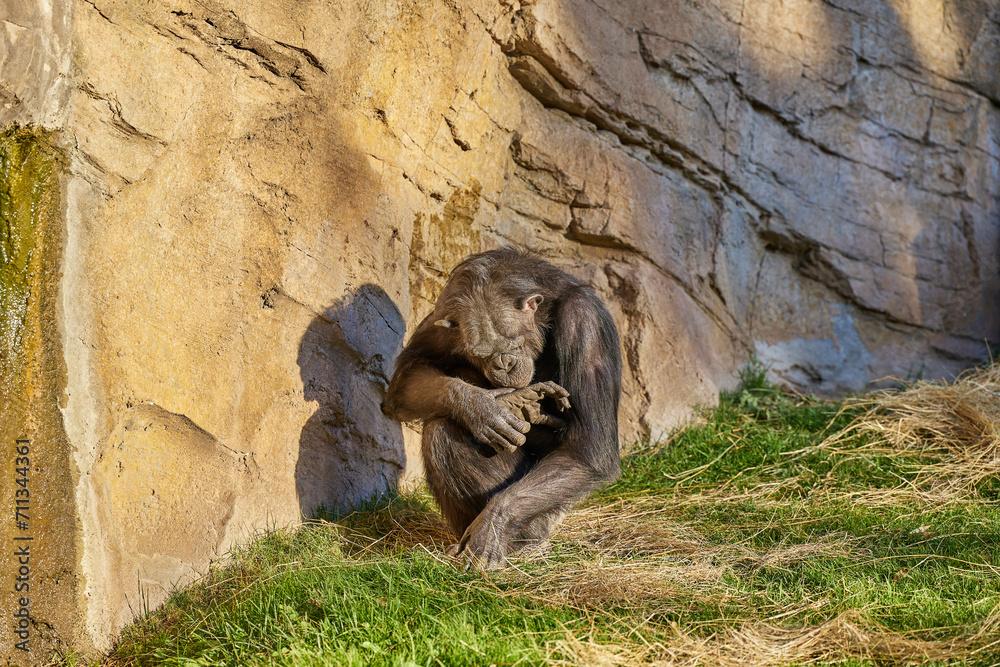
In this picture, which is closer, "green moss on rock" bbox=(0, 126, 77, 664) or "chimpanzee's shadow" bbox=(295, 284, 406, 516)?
"green moss on rock" bbox=(0, 126, 77, 664)

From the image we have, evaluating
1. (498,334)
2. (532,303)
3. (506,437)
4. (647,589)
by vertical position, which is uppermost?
(532,303)

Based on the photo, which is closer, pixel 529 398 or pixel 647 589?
pixel 647 589

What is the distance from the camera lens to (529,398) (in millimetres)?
4734

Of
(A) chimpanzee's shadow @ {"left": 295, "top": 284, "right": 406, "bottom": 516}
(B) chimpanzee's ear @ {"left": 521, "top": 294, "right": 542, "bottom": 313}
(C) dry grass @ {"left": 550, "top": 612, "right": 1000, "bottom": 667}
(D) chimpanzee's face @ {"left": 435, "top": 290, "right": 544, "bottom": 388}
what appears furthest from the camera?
(A) chimpanzee's shadow @ {"left": 295, "top": 284, "right": 406, "bottom": 516}

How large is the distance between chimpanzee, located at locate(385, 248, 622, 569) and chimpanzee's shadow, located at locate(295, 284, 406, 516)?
0.46 m

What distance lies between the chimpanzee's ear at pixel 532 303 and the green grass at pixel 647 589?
1.35m

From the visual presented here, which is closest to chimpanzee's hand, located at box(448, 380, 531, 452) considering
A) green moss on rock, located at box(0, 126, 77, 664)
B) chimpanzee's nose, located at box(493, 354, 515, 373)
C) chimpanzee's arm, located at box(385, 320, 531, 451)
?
chimpanzee's arm, located at box(385, 320, 531, 451)

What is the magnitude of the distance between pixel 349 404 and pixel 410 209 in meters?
1.48

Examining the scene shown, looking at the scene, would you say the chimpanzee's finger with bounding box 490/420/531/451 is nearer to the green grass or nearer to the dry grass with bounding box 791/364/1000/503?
the green grass

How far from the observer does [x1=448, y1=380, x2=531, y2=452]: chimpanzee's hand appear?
4.59 m

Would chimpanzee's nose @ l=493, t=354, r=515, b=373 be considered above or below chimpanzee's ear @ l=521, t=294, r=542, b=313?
below

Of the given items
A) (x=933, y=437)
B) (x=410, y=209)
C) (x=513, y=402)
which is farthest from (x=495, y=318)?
(x=933, y=437)

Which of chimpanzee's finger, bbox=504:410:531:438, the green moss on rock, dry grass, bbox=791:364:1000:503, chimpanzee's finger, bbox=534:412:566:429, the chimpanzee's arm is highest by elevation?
dry grass, bbox=791:364:1000:503

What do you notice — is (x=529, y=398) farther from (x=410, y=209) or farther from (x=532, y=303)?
(x=410, y=209)
